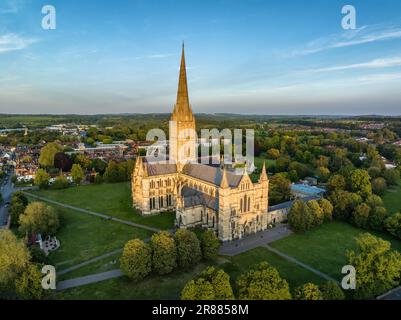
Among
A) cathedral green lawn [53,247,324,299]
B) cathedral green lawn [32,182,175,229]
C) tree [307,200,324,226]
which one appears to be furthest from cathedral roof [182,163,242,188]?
tree [307,200,324,226]

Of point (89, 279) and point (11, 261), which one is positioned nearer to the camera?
point (11, 261)

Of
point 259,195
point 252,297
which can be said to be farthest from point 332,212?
point 252,297

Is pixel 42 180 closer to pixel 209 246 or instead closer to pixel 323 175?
pixel 209 246

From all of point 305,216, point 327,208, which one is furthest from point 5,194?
point 327,208

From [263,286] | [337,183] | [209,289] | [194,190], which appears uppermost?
[194,190]

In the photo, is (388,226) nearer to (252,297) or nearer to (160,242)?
(252,297)

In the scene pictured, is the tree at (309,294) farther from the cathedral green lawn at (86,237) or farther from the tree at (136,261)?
the cathedral green lawn at (86,237)
